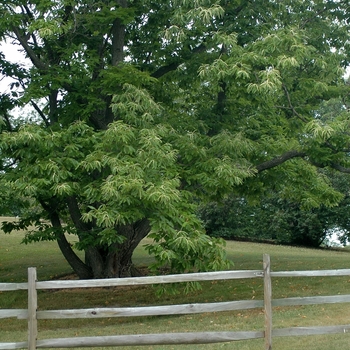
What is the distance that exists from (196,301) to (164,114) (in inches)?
197

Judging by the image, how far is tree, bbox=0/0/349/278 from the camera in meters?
11.3

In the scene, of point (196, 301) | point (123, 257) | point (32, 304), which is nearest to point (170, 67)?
point (123, 257)

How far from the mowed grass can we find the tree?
3.79ft

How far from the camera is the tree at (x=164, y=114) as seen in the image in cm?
1134

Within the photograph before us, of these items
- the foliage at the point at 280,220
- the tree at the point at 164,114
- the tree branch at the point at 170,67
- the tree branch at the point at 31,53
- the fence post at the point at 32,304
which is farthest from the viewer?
the foliage at the point at 280,220

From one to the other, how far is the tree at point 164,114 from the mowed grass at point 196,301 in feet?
3.79

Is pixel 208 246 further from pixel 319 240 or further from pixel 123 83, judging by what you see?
pixel 319 240

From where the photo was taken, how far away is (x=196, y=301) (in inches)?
624

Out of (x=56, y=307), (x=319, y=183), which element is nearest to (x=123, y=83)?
(x=56, y=307)

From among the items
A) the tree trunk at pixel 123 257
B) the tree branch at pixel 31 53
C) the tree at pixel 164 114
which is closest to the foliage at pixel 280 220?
the tree at pixel 164 114

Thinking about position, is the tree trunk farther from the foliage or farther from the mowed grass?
the foliage

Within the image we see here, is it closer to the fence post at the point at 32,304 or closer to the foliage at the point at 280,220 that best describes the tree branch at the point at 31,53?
the fence post at the point at 32,304

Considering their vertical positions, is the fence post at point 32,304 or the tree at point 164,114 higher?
the tree at point 164,114

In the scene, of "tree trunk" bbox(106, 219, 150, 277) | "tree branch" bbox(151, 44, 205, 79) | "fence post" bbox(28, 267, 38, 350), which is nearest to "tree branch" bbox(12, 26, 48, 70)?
"tree branch" bbox(151, 44, 205, 79)
